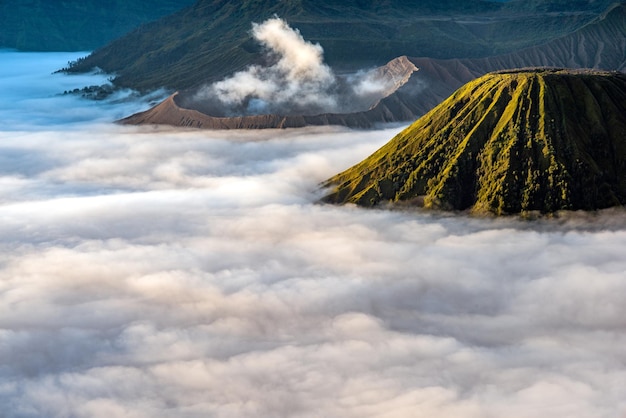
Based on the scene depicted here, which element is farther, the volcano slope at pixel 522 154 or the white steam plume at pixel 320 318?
the volcano slope at pixel 522 154

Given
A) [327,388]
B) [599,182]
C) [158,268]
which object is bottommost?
[327,388]

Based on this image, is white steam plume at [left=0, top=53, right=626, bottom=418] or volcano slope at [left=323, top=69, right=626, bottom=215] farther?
volcano slope at [left=323, top=69, right=626, bottom=215]

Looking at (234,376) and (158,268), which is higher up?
(158,268)

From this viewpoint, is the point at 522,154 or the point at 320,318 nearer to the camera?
the point at 320,318

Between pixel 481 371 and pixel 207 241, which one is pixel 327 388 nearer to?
pixel 481 371

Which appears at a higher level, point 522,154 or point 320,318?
point 522,154

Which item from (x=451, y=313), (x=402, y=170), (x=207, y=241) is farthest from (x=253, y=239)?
(x=451, y=313)

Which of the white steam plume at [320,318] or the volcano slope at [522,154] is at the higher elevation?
→ the volcano slope at [522,154]

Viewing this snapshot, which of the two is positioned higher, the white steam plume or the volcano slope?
the volcano slope
